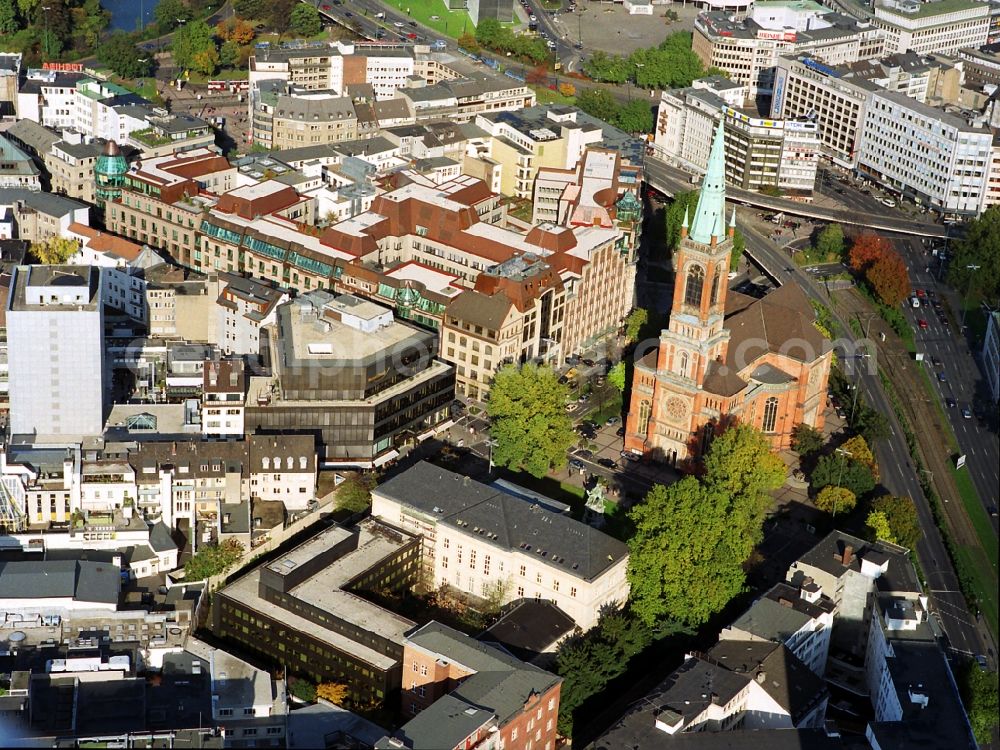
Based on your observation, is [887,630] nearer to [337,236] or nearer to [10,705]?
[10,705]

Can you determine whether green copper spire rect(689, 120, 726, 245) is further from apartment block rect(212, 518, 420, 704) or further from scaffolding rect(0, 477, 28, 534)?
scaffolding rect(0, 477, 28, 534)

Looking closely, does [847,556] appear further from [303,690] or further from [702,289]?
[303,690]

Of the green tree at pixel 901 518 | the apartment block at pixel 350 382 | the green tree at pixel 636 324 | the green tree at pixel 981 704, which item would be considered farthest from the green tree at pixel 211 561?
the green tree at pixel 981 704

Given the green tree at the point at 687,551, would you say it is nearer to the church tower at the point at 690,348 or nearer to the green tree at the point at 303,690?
the church tower at the point at 690,348

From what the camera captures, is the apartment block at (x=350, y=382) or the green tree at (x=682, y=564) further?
the apartment block at (x=350, y=382)

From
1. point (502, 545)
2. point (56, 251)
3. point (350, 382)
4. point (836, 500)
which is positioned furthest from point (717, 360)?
point (56, 251)

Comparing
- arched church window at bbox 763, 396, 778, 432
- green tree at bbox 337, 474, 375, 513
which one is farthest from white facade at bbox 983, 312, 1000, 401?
green tree at bbox 337, 474, 375, 513
